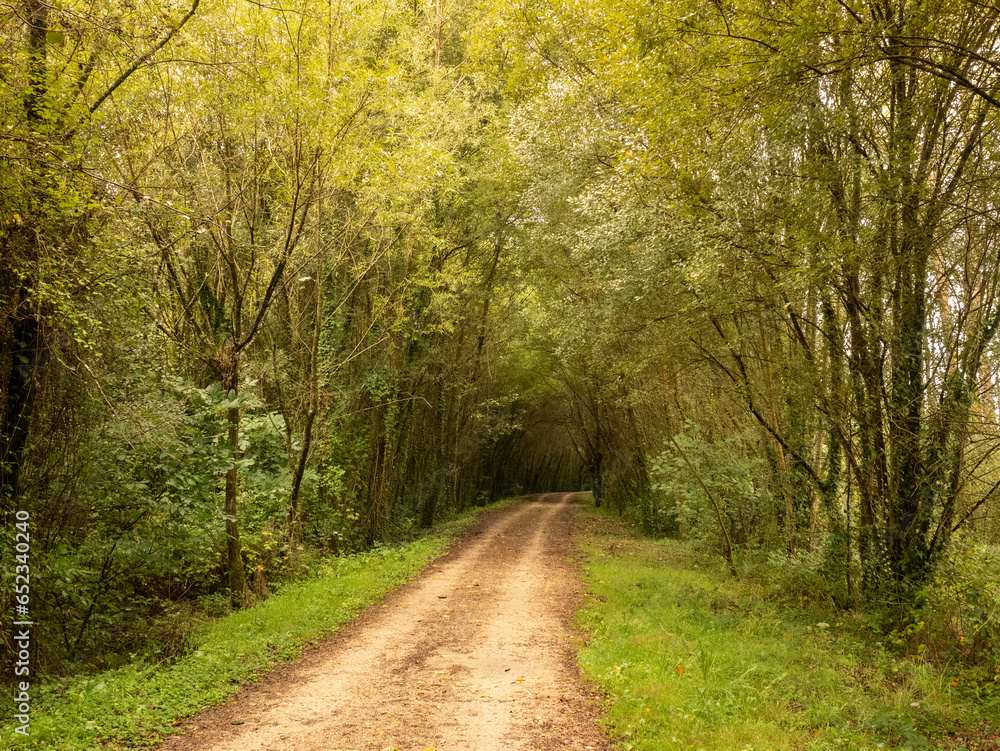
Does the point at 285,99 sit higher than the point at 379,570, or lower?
higher

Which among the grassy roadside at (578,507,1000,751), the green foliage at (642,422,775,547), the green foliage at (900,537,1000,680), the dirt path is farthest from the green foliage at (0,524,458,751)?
the green foliage at (900,537,1000,680)

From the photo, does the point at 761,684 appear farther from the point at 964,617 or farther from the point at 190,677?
the point at 190,677

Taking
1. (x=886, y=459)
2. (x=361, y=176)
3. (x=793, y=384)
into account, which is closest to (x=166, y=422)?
(x=361, y=176)

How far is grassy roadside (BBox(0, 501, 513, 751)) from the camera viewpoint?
15.6 feet

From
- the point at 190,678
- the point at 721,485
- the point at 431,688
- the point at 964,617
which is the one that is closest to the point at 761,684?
the point at 964,617

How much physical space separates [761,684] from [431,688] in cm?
320

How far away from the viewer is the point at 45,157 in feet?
16.5

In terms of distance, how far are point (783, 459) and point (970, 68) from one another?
6.76 m

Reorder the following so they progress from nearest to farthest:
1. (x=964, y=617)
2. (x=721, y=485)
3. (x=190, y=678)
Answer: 1. (x=190, y=678)
2. (x=964, y=617)
3. (x=721, y=485)

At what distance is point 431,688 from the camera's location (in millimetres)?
6086

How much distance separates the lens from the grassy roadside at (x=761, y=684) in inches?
191

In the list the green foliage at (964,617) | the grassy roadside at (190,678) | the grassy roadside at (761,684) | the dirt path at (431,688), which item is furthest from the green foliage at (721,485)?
the grassy roadside at (190,678)

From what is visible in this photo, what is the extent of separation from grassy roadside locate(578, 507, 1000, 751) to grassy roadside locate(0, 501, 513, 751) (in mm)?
3482

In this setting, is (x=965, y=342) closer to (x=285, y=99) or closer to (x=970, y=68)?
(x=970, y=68)
